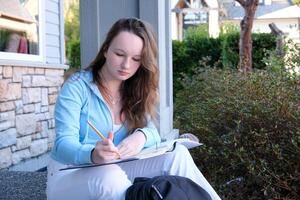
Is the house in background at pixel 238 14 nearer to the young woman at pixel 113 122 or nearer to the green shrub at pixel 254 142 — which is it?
the green shrub at pixel 254 142

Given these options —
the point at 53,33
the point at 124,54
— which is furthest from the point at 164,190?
the point at 53,33

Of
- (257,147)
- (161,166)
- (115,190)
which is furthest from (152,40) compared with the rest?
(257,147)

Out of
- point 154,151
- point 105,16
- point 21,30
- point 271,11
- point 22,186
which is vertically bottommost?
point 22,186

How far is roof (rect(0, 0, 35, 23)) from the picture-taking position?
16.5 feet

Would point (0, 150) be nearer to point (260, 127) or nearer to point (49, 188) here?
point (260, 127)

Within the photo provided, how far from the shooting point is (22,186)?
130 inches

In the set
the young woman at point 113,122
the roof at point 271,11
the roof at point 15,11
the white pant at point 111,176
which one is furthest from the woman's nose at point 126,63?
the roof at point 271,11

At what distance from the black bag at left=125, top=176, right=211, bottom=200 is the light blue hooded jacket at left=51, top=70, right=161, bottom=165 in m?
0.21

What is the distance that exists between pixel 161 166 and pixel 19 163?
326 cm

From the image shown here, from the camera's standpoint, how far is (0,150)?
181 inches

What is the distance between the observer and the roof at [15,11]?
16.5ft

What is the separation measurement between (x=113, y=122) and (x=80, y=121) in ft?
0.50

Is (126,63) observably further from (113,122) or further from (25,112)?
(25,112)

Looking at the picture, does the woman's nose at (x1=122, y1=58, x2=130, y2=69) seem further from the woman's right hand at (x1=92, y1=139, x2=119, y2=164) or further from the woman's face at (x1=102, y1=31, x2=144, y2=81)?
the woman's right hand at (x1=92, y1=139, x2=119, y2=164)
